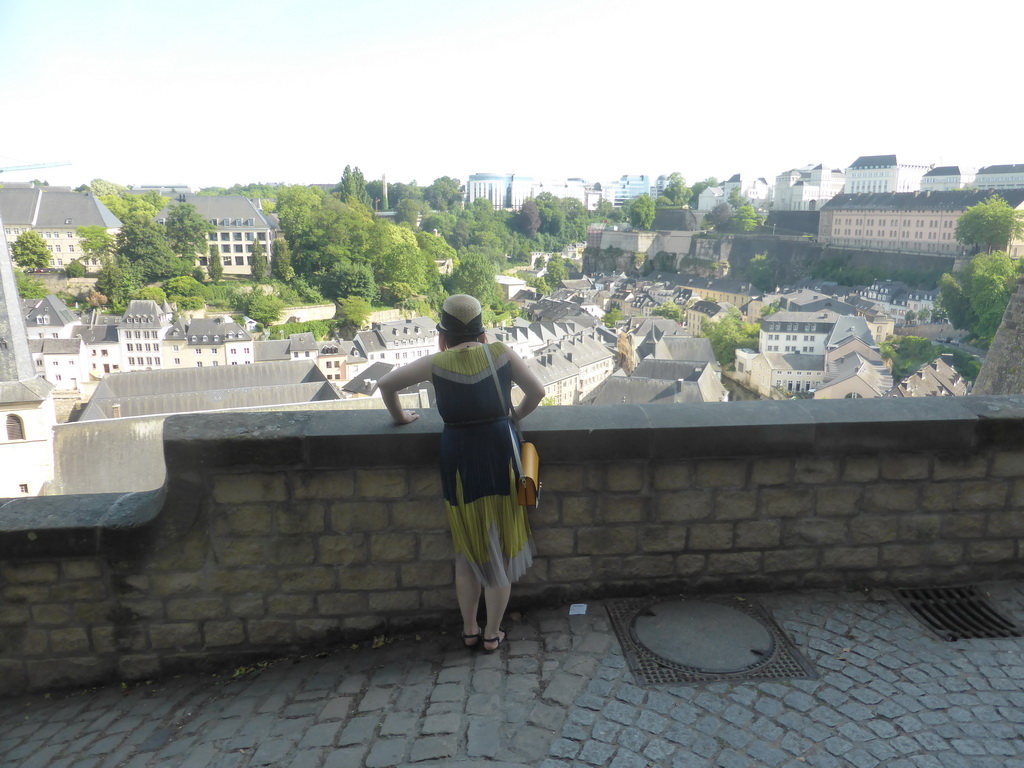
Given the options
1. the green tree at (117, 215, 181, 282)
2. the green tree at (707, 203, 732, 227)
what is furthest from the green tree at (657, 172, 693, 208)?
the green tree at (117, 215, 181, 282)

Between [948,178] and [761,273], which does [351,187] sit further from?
[948,178]

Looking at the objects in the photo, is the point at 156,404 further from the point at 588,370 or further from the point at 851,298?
the point at 851,298

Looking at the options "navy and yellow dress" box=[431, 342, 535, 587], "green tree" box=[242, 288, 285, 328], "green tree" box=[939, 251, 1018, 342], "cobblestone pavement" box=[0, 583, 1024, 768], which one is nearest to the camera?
"cobblestone pavement" box=[0, 583, 1024, 768]

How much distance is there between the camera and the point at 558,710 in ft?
9.18

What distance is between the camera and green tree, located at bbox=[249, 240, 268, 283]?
234 ft

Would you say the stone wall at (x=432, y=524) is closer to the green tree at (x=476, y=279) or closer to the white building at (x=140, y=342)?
the white building at (x=140, y=342)

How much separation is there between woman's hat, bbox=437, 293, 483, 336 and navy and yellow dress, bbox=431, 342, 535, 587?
0.29 feet

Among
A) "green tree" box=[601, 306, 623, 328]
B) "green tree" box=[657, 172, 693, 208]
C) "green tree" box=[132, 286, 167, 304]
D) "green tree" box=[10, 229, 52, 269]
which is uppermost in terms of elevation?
"green tree" box=[657, 172, 693, 208]

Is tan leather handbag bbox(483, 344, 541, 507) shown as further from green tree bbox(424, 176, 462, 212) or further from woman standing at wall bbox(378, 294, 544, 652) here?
green tree bbox(424, 176, 462, 212)

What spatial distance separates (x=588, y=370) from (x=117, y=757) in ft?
168

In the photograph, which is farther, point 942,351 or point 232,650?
point 942,351

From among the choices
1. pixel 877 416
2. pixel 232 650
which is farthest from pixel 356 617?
pixel 877 416

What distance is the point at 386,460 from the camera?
10.9ft

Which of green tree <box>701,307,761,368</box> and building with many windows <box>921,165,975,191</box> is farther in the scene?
building with many windows <box>921,165,975,191</box>
